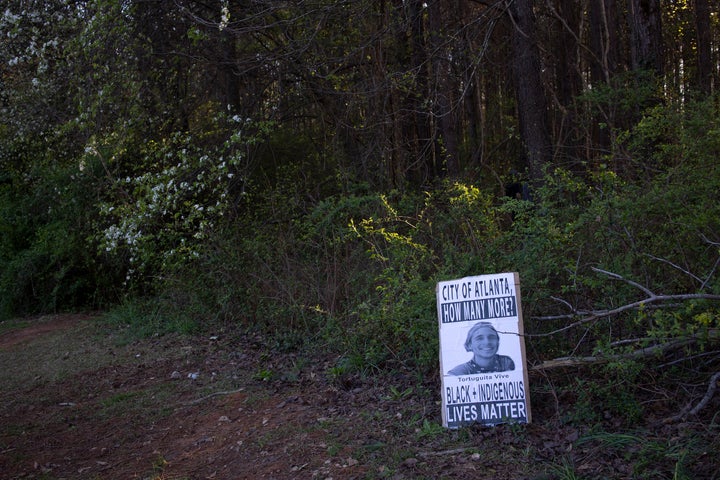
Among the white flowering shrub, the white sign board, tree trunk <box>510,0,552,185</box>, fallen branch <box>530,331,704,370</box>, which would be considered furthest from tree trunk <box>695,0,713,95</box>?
fallen branch <box>530,331,704,370</box>

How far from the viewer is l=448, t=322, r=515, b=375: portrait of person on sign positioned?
5.48m

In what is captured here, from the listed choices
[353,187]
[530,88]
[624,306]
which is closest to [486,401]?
[624,306]

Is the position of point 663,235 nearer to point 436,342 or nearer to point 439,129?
point 436,342

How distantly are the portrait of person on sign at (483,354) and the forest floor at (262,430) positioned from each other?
429 millimetres

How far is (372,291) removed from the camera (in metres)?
8.73

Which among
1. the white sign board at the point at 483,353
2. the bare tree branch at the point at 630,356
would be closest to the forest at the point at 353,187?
the bare tree branch at the point at 630,356

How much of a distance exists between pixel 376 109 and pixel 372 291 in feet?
17.1

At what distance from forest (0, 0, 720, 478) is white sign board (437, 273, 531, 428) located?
0.82ft

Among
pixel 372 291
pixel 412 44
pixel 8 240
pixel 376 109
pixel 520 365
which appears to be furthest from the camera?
pixel 8 240

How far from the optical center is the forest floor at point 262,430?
15.4ft

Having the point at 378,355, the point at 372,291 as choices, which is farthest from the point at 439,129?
the point at 378,355

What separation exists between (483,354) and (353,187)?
23.1 ft

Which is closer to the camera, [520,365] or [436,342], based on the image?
[520,365]

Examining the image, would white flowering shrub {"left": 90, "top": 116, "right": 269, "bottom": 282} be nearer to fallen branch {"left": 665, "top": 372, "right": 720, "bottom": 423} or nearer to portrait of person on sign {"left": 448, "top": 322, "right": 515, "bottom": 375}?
portrait of person on sign {"left": 448, "top": 322, "right": 515, "bottom": 375}
